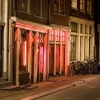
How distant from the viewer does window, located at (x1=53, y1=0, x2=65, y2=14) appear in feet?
78.5

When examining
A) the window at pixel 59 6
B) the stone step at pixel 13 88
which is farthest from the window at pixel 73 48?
the stone step at pixel 13 88

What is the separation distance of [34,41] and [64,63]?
539cm

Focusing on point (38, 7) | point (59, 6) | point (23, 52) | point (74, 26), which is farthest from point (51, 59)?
point (23, 52)

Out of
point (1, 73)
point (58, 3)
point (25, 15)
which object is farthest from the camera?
point (58, 3)

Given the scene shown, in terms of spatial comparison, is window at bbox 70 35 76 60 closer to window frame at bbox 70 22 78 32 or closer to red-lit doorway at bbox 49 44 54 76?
window frame at bbox 70 22 78 32

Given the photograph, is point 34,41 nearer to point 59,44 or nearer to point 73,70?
point 59,44

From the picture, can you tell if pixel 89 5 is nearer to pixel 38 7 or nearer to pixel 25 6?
pixel 38 7

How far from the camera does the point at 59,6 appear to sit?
24.4 m

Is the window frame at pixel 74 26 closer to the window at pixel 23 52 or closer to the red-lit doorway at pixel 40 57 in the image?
the red-lit doorway at pixel 40 57

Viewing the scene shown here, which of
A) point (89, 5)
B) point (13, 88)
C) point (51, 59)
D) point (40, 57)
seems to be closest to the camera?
point (13, 88)

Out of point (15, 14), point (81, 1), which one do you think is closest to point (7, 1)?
point (15, 14)

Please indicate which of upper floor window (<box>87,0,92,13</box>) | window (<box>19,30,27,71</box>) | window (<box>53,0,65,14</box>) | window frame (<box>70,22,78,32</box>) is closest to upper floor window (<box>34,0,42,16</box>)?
window (<box>19,30,27,71</box>)

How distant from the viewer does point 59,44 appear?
960 inches

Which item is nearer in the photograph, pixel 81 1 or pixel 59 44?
pixel 59 44
